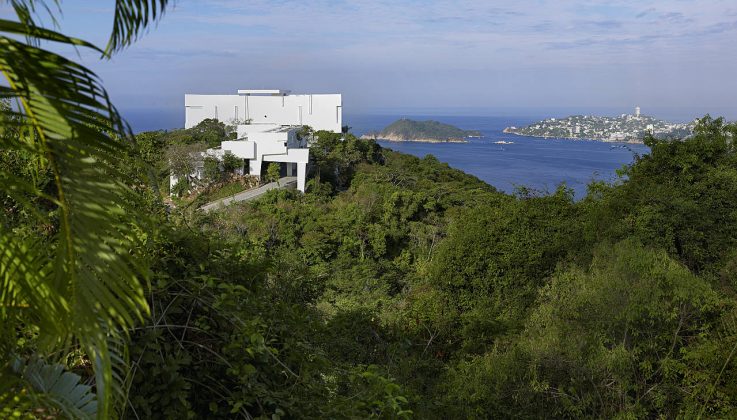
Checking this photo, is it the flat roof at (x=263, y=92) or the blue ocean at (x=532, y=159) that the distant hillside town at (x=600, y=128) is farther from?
the flat roof at (x=263, y=92)

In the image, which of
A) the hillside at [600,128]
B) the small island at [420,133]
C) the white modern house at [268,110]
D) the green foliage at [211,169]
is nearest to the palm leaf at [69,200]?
the green foliage at [211,169]

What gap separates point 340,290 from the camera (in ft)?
36.7

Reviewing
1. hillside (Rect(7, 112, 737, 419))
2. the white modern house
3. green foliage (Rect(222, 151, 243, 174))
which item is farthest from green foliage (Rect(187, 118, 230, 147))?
hillside (Rect(7, 112, 737, 419))

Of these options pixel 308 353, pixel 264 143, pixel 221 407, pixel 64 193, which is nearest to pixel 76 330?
pixel 64 193

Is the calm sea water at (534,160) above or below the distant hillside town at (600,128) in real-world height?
below

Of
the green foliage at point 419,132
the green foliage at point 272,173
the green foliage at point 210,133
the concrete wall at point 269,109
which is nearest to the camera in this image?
the green foliage at point 272,173

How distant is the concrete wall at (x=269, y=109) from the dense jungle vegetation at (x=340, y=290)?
11384mm

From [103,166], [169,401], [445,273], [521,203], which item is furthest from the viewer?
[521,203]

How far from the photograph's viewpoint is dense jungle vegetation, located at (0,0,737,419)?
1167 mm

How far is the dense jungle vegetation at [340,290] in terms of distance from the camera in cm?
117

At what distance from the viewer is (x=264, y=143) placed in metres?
19.1

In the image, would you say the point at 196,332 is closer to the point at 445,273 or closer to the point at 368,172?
the point at 445,273

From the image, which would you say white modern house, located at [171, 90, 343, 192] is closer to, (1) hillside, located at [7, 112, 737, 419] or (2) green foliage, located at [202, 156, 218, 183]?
(2) green foliage, located at [202, 156, 218, 183]

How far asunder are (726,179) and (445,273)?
15.1ft
